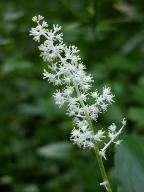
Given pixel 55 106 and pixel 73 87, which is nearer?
pixel 73 87

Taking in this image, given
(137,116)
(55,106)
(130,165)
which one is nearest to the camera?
(130,165)

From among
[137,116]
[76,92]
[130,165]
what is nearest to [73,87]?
→ [76,92]

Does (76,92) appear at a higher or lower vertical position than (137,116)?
lower

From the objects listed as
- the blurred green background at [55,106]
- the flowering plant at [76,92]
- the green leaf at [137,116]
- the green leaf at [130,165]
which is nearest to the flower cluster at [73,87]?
the flowering plant at [76,92]

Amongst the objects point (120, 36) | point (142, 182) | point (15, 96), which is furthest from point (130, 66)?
point (142, 182)

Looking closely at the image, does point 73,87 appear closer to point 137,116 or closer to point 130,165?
point 130,165

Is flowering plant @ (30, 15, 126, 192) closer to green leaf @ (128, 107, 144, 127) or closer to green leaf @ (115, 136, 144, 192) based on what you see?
green leaf @ (115, 136, 144, 192)

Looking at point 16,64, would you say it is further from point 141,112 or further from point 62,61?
point 62,61

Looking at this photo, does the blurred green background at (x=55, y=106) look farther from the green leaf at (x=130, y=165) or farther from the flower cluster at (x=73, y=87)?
the flower cluster at (x=73, y=87)

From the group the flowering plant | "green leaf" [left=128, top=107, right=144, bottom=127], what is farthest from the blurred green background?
the flowering plant
